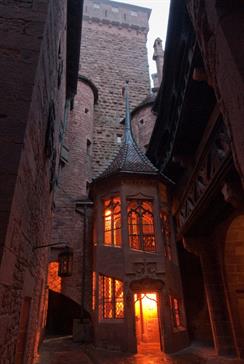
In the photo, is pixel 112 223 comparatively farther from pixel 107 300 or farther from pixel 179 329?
pixel 179 329

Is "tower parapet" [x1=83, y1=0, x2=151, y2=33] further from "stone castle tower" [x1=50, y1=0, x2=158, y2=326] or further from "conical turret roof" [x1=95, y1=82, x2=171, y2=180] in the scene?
"conical turret roof" [x1=95, y1=82, x2=171, y2=180]

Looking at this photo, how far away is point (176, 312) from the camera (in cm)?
827

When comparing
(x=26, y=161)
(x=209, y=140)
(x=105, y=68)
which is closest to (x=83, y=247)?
(x=209, y=140)

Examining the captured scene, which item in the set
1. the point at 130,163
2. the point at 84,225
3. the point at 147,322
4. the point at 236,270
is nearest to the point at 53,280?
the point at 84,225

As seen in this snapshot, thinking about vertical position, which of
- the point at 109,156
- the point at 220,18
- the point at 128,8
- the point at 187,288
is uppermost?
the point at 128,8

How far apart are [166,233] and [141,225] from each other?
1069 millimetres

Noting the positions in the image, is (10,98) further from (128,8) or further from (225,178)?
(128,8)

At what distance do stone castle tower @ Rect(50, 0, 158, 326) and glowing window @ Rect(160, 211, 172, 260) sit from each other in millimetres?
3584

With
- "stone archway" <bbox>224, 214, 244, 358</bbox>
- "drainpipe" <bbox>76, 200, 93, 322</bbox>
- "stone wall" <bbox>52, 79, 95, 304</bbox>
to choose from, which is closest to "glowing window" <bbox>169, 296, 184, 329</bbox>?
"stone archway" <bbox>224, 214, 244, 358</bbox>

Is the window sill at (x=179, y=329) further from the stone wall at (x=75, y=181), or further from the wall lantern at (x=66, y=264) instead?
the stone wall at (x=75, y=181)

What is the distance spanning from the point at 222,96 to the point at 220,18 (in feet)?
2.12

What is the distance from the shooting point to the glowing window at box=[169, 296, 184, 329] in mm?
8031

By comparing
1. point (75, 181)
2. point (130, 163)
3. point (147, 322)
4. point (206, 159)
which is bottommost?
point (147, 322)

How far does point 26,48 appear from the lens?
3.02 metres
